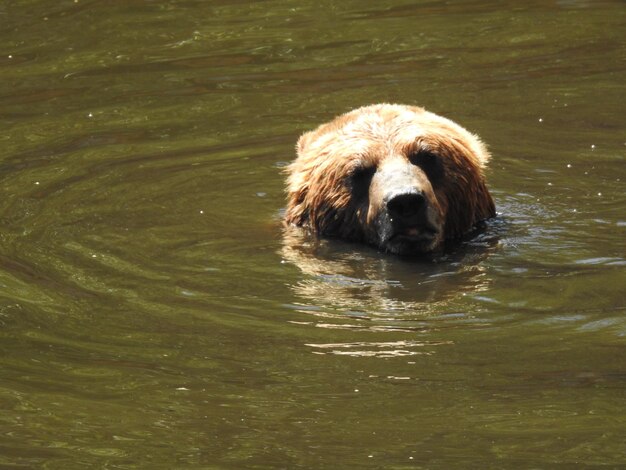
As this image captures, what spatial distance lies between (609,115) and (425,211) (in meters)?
3.69

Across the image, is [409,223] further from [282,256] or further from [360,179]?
[282,256]

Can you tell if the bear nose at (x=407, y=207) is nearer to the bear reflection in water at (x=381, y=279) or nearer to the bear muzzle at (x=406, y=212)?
the bear muzzle at (x=406, y=212)

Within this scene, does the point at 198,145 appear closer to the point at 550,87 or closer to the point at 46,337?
the point at 550,87

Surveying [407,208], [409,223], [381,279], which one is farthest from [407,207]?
[381,279]

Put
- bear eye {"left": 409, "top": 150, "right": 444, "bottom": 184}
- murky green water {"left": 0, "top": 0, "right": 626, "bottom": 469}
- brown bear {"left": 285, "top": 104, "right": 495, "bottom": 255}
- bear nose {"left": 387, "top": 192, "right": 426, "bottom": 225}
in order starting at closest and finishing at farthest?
murky green water {"left": 0, "top": 0, "right": 626, "bottom": 469}, bear nose {"left": 387, "top": 192, "right": 426, "bottom": 225}, brown bear {"left": 285, "top": 104, "right": 495, "bottom": 255}, bear eye {"left": 409, "top": 150, "right": 444, "bottom": 184}

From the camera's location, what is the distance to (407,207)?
337 inches

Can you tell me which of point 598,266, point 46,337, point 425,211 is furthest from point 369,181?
point 46,337

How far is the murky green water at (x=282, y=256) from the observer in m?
5.86

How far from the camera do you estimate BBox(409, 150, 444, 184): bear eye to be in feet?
29.4

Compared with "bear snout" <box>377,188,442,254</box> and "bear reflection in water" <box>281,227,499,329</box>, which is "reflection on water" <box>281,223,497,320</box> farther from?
"bear snout" <box>377,188,442,254</box>

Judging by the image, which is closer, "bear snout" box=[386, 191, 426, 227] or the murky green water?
the murky green water

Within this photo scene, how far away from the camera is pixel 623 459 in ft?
17.5

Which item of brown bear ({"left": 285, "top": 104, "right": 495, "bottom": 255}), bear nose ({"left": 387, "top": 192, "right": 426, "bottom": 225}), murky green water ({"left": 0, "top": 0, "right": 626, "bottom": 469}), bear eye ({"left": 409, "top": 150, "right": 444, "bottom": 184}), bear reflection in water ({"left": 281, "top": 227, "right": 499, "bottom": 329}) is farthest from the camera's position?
bear eye ({"left": 409, "top": 150, "right": 444, "bottom": 184})

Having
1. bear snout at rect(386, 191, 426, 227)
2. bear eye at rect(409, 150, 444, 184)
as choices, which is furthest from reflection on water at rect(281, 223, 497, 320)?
bear eye at rect(409, 150, 444, 184)
